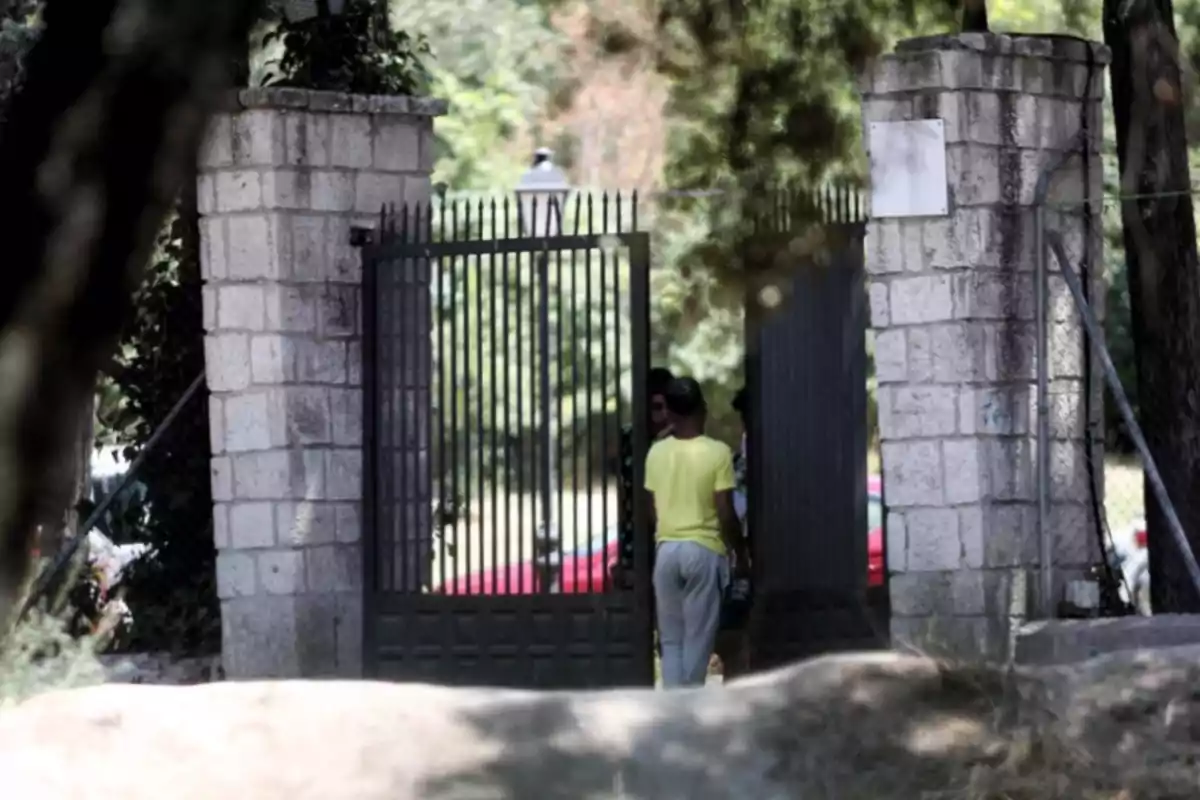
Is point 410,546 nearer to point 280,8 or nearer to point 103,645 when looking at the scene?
point 103,645

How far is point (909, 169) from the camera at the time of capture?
8500 millimetres

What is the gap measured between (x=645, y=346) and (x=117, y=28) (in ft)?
21.2

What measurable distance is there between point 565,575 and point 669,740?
3.02 m

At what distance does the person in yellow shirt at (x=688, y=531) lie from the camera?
8695mm

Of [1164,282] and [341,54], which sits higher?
[341,54]

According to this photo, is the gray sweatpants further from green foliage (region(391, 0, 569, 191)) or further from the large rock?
green foliage (region(391, 0, 569, 191))

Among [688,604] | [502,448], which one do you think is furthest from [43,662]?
[688,604]

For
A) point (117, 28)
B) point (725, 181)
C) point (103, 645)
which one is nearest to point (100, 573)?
point (103, 645)

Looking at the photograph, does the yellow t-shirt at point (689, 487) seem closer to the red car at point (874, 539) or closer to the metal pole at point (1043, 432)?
the red car at point (874, 539)

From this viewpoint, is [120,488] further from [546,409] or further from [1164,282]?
[1164,282]

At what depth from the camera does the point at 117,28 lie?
2463 millimetres

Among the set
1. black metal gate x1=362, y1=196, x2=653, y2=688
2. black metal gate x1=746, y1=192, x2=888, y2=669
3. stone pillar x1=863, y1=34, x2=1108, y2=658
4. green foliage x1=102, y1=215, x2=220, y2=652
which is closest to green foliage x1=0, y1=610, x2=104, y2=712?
green foliage x1=102, y1=215, x2=220, y2=652

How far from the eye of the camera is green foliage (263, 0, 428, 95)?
10250 mm

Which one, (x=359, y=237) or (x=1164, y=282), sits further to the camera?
(x=359, y=237)
